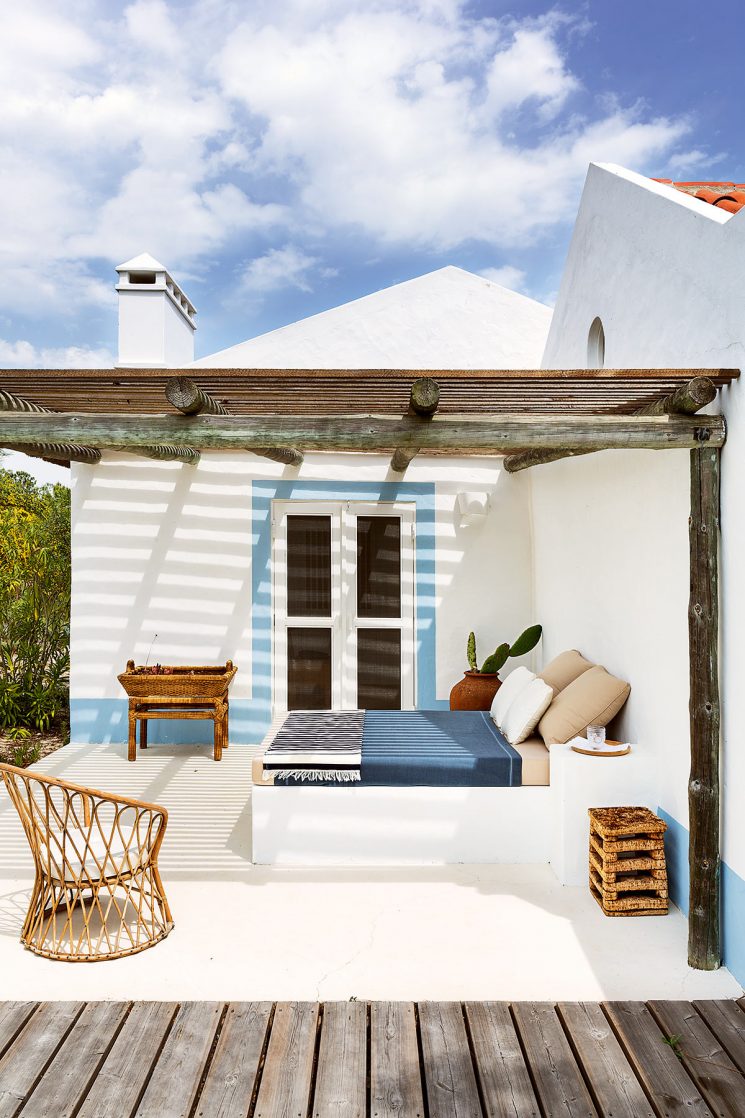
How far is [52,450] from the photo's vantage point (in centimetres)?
677

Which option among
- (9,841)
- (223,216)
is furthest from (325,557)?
(223,216)

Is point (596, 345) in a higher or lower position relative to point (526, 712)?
higher

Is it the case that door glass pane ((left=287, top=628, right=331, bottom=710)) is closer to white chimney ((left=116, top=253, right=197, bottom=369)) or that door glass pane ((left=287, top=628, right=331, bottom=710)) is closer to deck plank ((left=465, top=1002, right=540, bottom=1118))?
white chimney ((left=116, top=253, right=197, bottom=369))

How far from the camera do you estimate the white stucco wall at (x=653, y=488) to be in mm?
3596

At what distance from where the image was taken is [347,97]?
928 cm

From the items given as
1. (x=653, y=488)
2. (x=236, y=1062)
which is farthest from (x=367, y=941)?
(x=653, y=488)

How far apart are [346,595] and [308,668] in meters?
0.83

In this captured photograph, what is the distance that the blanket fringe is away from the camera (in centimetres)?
484

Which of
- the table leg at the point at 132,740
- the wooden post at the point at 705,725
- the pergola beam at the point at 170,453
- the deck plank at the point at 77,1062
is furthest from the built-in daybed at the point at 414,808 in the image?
the pergola beam at the point at 170,453

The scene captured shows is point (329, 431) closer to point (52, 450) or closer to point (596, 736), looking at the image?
point (596, 736)

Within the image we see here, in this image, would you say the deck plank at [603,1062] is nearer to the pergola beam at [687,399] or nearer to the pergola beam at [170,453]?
the pergola beam at [687,399]

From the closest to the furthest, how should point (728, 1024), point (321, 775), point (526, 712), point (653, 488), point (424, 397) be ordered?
point (728, 1024) → point (424, 397) → point (653, 488) → point (321, 775) → point (526, 712)

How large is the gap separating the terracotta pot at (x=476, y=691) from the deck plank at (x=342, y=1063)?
12.9 feet

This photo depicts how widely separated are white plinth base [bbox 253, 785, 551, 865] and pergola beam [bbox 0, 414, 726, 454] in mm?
2217
